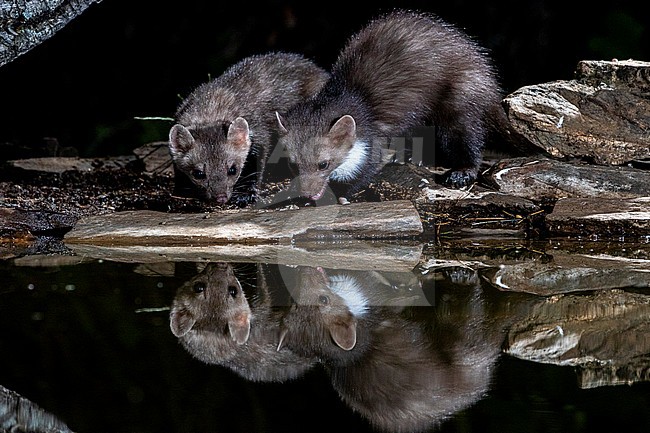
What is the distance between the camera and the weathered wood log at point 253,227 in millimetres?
5512

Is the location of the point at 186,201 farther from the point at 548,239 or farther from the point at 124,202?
the point at 548,239

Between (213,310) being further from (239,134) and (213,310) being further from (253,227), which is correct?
(239,134)

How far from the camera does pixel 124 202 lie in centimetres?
646

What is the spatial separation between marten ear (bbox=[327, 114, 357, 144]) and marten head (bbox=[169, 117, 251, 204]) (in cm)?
72

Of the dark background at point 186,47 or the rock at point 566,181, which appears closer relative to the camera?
the rock at point 566,181

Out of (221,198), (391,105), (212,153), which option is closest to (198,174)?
(212,153)

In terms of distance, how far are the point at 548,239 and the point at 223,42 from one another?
572 cm

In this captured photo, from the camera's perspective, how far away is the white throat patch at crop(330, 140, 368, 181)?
650 cm

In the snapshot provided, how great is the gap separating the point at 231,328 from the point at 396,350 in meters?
0.71

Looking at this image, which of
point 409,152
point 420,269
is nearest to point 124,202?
point 409,152

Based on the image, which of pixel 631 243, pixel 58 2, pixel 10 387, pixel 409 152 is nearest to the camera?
pixel 10 387

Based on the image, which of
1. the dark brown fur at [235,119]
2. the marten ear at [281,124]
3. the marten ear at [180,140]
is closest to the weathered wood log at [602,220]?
the marten ear at [281,124]

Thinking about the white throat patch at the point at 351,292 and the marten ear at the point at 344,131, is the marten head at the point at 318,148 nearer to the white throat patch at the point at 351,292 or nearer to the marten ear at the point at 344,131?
the marten ear at the point at 344,131

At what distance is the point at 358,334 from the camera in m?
3.59
